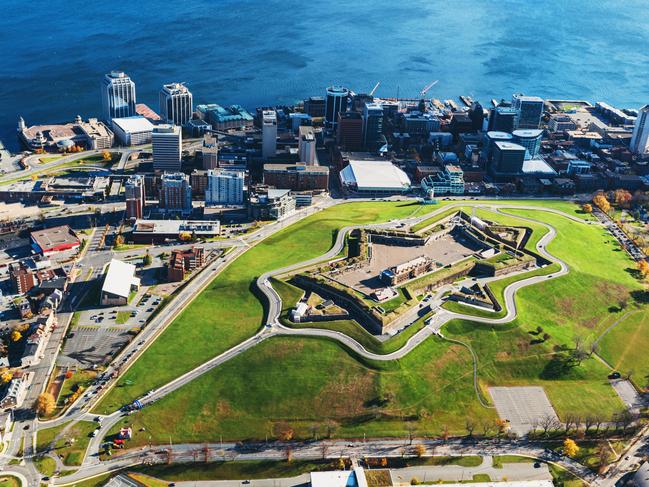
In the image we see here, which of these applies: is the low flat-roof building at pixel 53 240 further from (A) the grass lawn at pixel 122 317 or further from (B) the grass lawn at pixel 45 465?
(B) the grass lawn at pixel 45 465

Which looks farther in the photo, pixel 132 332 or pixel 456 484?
pixel 132 332

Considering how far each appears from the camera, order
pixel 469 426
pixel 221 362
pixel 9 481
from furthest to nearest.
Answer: pixel 221 362
pixel 469 426
pixel 9 481

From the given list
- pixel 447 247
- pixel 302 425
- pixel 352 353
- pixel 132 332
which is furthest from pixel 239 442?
pixel 447 247

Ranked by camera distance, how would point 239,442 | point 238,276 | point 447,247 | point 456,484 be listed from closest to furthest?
point 456,484
point 239,442
point 238,276
point 447,247

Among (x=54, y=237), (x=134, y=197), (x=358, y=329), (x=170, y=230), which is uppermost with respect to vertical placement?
(x=358, y=329)

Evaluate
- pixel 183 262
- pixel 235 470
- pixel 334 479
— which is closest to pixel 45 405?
pixel 235 470

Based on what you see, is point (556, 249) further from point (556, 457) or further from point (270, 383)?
point (270, 383)

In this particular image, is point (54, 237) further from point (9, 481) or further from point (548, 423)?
point (548, 423)

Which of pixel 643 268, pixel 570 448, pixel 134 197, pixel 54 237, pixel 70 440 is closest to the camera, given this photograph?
pixel 70 440
